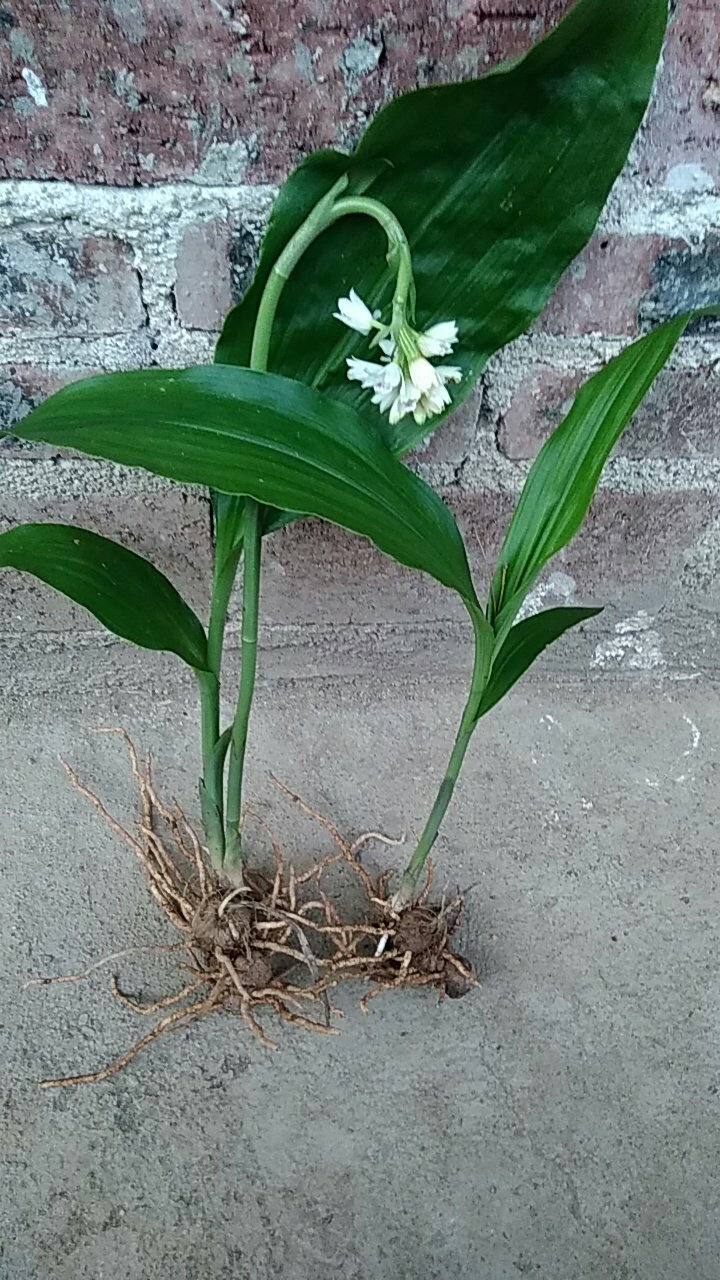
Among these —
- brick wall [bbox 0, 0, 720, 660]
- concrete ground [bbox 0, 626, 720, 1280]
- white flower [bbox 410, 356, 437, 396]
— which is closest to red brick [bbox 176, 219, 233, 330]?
brick wall [bbox 0, 0, 720, 660]

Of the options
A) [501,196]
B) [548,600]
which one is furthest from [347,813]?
[501,196]

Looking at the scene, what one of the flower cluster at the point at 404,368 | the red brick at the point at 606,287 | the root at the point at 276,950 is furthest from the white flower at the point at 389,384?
the root at the point at 276,950

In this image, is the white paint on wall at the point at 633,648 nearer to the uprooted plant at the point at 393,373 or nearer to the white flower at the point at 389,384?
the uprooted plant at the point at 393,373

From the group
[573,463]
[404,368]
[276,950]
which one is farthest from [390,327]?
[276,950]

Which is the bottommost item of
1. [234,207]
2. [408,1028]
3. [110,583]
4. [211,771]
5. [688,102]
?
[408,1028]

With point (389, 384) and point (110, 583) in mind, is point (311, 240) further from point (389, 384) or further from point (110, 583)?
point (110, 583)

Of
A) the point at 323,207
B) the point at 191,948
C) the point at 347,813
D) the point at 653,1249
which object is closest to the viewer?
the point at 323,207

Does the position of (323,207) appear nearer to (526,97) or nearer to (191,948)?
(526,97)
